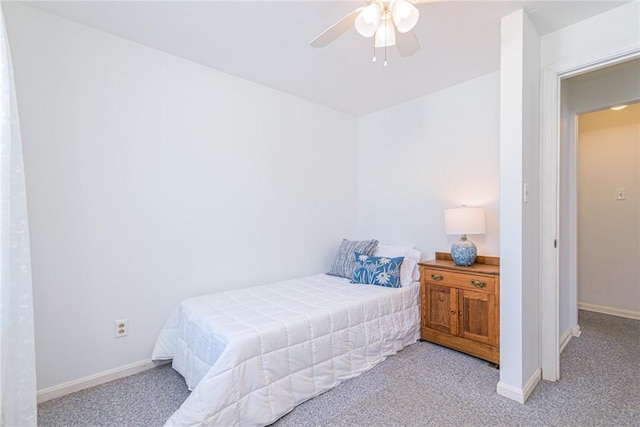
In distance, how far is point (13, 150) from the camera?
56.2 inches

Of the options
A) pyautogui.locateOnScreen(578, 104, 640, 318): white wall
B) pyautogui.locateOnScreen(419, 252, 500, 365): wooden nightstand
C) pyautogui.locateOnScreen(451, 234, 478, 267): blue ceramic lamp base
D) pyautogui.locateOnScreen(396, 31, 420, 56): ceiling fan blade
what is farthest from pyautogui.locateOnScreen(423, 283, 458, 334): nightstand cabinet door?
pyautogui.locateOnScreen(578, 104, 640, 318): white wall

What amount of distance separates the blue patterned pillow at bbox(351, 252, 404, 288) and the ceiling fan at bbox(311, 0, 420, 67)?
1763mm

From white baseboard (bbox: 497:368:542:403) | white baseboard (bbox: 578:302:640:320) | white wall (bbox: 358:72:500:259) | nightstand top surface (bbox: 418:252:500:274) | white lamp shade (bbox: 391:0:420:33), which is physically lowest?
white baseboard (bbox: 578:302:640:320)

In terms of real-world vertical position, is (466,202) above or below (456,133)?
below

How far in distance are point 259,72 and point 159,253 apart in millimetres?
1728

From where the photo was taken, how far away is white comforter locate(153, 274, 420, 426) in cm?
162

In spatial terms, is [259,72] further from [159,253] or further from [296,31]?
[159,253]

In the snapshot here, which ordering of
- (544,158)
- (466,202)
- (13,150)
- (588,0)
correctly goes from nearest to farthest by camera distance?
1. (13,150)
2. (588,0)
3. (544,158)
4. (466,202)

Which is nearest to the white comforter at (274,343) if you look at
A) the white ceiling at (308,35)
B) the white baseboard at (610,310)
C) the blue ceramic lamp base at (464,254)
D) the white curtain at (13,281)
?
the blue ceramic lamp base at (464,254)

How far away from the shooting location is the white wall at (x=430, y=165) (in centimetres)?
281

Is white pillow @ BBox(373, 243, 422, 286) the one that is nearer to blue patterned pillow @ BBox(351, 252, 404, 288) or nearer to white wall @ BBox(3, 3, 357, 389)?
blue patterned pillow @ BBox(351, 252, 404, 288)

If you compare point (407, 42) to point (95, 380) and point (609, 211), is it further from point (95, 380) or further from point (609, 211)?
point (609, 211)

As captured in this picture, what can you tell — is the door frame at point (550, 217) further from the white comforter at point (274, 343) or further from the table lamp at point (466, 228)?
the white comforter at point (274, 343)

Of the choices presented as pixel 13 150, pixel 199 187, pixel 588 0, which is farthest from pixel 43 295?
pixel 588 0
